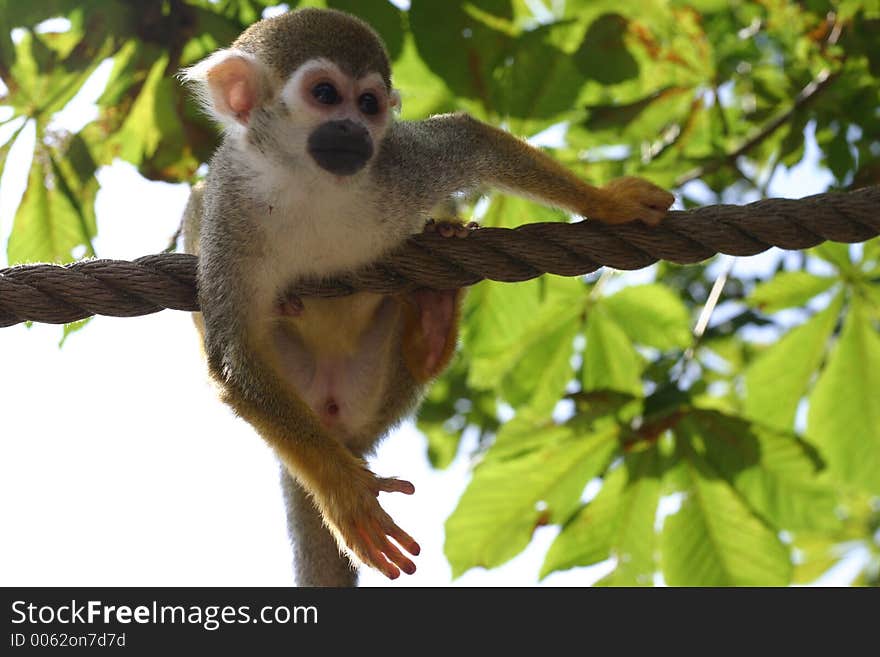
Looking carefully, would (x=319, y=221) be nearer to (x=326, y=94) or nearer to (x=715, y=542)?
(x=326, y=94)

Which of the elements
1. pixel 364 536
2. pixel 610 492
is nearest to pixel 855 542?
pixel 610 492

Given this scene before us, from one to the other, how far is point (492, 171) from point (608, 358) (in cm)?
114

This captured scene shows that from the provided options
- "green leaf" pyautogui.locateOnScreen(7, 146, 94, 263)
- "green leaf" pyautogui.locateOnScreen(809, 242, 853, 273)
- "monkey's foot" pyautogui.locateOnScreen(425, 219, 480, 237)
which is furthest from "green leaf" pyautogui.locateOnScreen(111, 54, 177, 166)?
"green leaf" pyautogui.locateOnScreen(809, 242, 853, 273)

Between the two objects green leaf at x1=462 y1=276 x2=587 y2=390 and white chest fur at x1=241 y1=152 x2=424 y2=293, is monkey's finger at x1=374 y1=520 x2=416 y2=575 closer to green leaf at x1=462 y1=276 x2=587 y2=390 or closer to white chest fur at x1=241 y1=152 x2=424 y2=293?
white chest fur at x1=241 y1=152 x2=424 y2=293

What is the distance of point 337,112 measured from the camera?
2834 millimetres

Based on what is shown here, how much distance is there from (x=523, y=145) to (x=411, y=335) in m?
0.81

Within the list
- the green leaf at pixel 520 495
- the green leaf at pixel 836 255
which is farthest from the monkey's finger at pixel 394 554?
the green leaf at pixel 836 255

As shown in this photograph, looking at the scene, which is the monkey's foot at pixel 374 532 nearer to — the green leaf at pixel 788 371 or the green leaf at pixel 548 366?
the green leaf at pixel 548 366

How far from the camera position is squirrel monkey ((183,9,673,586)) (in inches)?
109

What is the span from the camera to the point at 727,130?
13.1ft

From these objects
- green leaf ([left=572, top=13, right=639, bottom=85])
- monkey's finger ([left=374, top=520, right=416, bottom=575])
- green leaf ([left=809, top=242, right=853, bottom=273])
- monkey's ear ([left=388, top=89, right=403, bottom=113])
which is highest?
green leaf ([left=572, top=13, right=639, bottom=85])

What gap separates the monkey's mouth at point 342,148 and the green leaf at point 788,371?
175 centimetres

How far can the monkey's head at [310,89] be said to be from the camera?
2.76m

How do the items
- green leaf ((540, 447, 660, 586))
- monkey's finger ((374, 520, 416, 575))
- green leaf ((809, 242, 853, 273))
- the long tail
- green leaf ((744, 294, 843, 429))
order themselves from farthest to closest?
green leaf ((809, 242, 853, 273)) < green leaf ((744, 294, 843, 429)) < the long tail < green leaf ((540, 447, 660, 586)) < monkey's finger ((374, 520, 416, 575))
